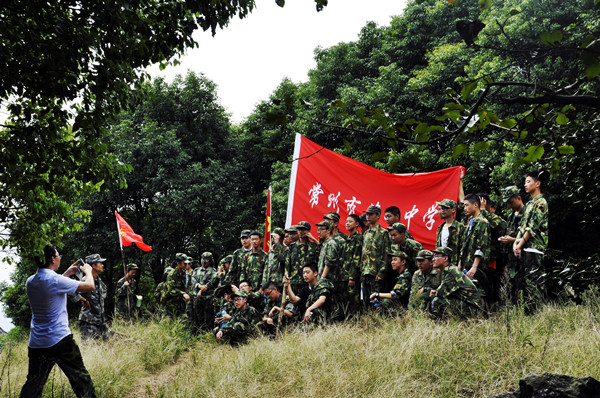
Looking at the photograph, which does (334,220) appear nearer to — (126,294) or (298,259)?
(298,259)

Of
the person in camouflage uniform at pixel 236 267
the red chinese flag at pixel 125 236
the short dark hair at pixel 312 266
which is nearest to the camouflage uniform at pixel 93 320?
the person in camouflage uniform at pixel 236 267

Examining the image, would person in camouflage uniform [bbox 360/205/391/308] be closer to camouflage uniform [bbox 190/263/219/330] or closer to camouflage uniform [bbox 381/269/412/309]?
camouflage uniform [bbox 381/269/412/309]

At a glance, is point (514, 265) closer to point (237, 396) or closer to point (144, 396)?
point (237, 396)

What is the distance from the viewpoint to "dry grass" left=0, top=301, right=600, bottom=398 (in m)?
4.73

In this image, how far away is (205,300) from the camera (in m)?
10.6

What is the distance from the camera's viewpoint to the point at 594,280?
282 centimetres

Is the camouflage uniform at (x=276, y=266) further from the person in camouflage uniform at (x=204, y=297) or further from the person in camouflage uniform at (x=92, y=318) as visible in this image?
the person in camouflage uniform at (x=92, y=318)

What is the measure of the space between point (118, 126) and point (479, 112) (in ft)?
73.8

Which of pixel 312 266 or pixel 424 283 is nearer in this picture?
pixel 424 283

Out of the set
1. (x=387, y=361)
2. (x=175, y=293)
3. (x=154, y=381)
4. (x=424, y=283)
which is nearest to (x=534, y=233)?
(x=424, y=283)

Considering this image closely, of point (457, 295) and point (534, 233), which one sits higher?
point (534, 233)

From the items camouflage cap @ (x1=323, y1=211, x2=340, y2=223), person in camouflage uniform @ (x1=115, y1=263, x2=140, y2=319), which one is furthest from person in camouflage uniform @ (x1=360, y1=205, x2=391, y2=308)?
person in camouflage uniform @ (x1=115, y1=263, x2=140, y2=319)

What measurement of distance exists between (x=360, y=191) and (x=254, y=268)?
7.97 feet

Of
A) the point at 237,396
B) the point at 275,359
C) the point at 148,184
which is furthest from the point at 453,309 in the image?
the point at 148,184
